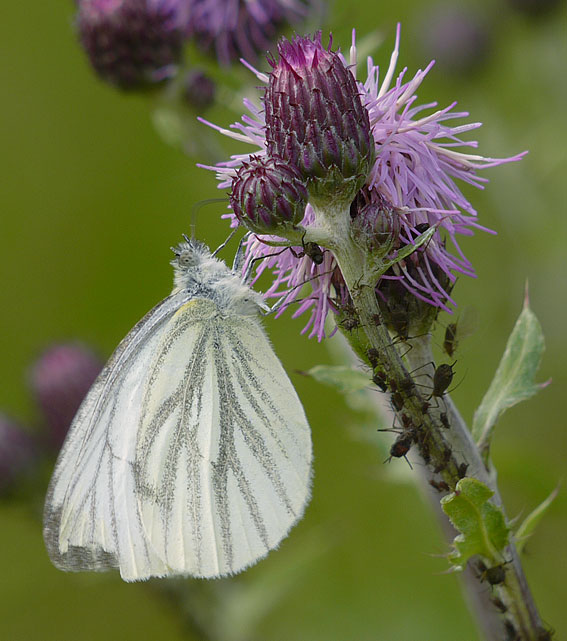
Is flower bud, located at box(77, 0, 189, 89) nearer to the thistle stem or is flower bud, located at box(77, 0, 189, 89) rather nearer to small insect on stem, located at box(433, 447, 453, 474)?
the thistle stem

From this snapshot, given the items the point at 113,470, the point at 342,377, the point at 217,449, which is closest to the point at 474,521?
the point at 342,377

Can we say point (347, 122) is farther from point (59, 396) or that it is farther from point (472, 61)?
point (472, 61)

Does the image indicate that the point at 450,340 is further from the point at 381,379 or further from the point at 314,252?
the point at 314,252

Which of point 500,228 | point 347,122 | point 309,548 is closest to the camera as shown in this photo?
point 347,122

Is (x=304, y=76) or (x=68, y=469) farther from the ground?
(x=304, y=76)

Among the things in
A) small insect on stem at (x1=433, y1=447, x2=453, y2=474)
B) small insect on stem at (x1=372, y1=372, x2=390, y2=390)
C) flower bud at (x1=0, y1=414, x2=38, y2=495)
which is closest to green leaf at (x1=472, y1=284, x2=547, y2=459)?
small insect on stem at (x1=433, y1=447, x2=453, y2=474)

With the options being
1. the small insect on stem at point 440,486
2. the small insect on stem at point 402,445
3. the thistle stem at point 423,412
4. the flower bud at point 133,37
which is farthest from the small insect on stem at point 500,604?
the flower bud at point 133,37

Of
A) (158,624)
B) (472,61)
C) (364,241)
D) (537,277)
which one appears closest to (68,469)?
(364,241)

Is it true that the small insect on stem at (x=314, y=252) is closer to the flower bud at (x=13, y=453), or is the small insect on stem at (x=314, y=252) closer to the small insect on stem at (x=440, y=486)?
the small insect on stem at (x=440, y=486)
